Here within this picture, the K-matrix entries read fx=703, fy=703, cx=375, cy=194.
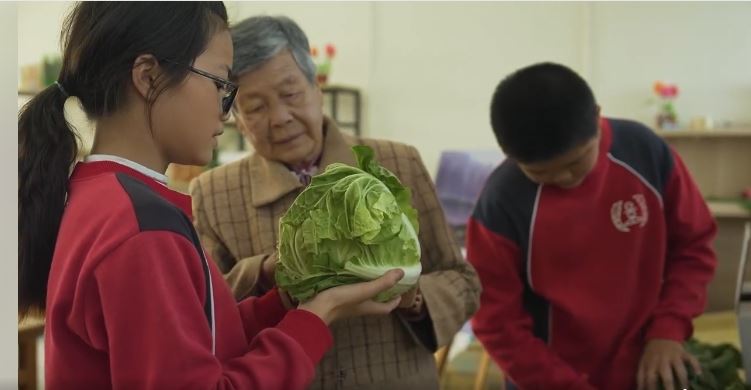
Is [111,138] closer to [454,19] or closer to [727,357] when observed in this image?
[727,357]

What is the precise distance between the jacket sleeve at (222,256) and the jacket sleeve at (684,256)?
0.83 metres

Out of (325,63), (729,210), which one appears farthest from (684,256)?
(325,63)

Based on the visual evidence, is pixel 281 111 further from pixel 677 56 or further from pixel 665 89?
pixel 677 56

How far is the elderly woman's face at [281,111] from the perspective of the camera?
1255 mm

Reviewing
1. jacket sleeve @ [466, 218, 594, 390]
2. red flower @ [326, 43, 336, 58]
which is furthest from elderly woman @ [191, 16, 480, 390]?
red flower @ [326, 43, 336, 58]

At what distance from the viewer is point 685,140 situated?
4711 mm

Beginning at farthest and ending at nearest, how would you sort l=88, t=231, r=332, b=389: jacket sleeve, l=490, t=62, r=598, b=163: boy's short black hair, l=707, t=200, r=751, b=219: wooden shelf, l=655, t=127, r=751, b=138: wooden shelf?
l=655, t=127, r=751, b=138: wooden shelf
l=707, t=200, r=751, b=219: wooden shelf
l=490, t=62, r=598, b=163: boy's short black hair
l=88, t=231, r=332, b=389: jacket sleeve

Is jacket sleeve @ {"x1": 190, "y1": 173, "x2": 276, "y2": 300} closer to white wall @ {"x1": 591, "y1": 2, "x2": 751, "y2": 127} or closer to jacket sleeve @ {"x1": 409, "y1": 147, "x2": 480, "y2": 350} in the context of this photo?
jacket sleeve @ {"x1": 409, "y1": 147, "x2": 480, "y2": 350}

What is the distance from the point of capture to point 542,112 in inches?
53.1

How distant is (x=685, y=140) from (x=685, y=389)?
12.3 feet

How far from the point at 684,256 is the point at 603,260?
0.18m

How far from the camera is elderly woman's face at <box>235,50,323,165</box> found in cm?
125

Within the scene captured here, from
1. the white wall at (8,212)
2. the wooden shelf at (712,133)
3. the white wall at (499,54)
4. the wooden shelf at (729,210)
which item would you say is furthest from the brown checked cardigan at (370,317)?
the wooden shelf at (712,133)

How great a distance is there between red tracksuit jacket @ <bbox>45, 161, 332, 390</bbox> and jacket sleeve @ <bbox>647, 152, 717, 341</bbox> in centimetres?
94
